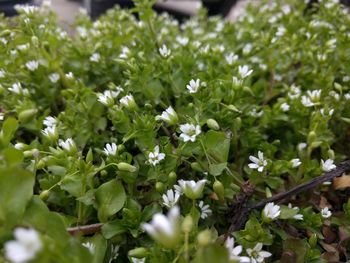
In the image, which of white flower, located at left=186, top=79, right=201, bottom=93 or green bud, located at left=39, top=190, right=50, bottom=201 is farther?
white flower, located at left=186, top=79, right=201, bottom=93

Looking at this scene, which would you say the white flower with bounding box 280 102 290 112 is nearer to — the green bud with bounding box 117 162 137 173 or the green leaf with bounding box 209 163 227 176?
the green leaf with bounding box 209 163 227 176

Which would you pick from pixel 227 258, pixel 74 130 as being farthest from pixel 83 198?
pixel 227 258

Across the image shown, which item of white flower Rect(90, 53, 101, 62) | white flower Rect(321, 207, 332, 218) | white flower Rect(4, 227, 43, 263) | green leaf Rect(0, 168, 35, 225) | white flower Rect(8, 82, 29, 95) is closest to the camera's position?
white flower Rect(4, 227, 43, 263)

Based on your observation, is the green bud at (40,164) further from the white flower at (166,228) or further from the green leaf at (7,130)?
the white flower at (166,228)

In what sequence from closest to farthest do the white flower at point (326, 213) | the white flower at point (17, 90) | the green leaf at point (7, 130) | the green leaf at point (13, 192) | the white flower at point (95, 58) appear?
the green leaf at point (13, 192)
the green leaf at point (7, 130)
the white flower at point (326, 213)
the white flower at point (17, 90)
the white flower at point (95, 58)

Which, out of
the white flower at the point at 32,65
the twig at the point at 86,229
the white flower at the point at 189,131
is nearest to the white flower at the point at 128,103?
the white flower at the point at 189,131

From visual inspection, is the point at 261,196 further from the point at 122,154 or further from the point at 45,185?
the point at 45,185

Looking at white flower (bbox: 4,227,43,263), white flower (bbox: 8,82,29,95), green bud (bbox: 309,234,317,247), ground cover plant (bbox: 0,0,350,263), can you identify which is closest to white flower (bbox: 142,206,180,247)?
ground cover plant (bbox: 0,0,350,263)
